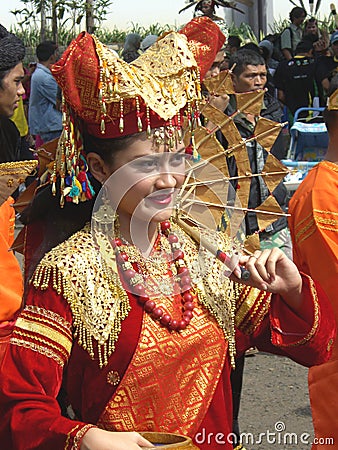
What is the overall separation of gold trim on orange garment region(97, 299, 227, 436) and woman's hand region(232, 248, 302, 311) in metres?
0.22

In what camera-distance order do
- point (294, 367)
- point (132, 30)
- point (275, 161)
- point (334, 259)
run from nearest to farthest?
point (275, 161)
point (334, 259)
point (294, 367)
point (132, 30)

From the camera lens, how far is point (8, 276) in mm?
3678

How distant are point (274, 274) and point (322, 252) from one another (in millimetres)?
1070

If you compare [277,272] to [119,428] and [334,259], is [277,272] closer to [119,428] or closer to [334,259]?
[119,428]

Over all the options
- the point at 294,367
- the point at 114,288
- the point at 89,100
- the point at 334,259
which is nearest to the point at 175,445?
the point at 114,288

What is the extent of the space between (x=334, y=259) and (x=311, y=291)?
0.85 metres

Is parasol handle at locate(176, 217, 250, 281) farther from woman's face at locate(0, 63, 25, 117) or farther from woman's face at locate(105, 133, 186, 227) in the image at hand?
woman's face at locate(0, 63, 25, 117)

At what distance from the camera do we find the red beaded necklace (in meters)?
2.31

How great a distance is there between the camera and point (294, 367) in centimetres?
580

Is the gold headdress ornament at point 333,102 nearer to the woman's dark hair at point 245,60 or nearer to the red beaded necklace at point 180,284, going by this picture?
the red beaded necklace at point 180,284

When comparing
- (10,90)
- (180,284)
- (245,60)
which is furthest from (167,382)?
(245,60)

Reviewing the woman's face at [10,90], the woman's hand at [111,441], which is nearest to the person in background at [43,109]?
the woman's face at [10,90]

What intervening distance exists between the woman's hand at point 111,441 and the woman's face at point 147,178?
0.55 metres

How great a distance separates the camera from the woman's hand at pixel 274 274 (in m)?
2.19
